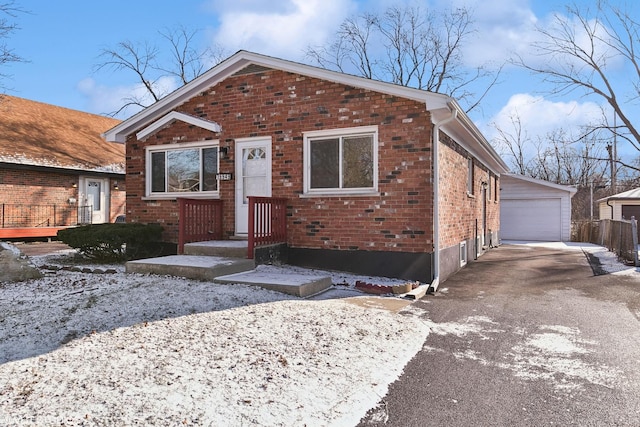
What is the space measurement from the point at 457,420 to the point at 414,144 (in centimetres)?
545

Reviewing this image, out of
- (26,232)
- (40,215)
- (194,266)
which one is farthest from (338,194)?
(40,215)

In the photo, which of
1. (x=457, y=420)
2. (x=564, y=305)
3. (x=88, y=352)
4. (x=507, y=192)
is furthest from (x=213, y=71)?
(x=507, y=192)

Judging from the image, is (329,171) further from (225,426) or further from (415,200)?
(225,426)

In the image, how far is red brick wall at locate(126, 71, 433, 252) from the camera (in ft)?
25.0

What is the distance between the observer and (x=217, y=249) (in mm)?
7906

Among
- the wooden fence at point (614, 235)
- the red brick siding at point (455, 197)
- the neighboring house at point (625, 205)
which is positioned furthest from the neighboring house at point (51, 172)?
the neighboring house at point (625, 205)

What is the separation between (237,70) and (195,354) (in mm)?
7078

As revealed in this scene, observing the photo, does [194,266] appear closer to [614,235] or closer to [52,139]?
[614,235]

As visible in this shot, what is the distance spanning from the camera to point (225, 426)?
2590 millimetres

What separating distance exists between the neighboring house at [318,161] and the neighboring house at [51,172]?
9409 millimetres

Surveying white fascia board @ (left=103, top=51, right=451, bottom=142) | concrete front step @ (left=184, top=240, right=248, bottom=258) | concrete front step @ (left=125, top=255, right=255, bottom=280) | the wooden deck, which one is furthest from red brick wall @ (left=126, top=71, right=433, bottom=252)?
the wooden deck

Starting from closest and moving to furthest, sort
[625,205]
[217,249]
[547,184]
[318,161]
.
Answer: [217,249] → [318,161] → [547,184] → [625,205]

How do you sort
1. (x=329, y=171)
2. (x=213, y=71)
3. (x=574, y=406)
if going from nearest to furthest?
(x=574, y=406), (x=329, y=171), (x=213, y=71)

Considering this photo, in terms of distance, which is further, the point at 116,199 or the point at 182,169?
the point at 116,199
